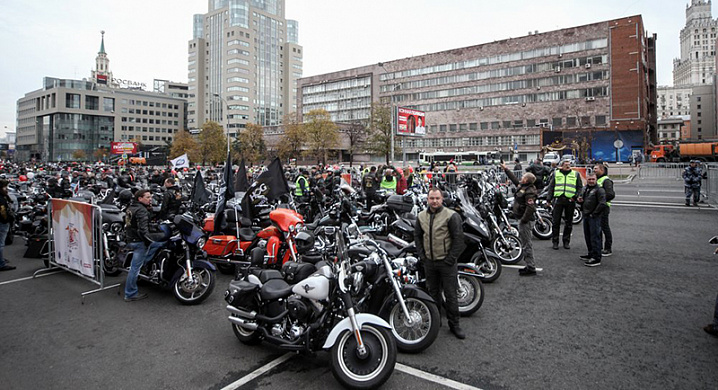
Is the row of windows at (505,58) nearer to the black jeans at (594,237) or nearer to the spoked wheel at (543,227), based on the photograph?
the spoked wheel at (543,227)

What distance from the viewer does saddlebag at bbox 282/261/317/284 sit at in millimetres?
4562

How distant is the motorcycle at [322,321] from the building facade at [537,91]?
180ft

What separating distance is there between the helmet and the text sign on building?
25.0m

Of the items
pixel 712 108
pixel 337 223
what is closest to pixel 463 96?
pixel 337 223

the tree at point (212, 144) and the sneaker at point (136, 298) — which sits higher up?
the tree at point (212, 144)

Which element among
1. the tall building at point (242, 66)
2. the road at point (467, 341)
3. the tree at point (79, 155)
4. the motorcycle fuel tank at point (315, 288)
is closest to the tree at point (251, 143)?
the tall building at point (242, 66)

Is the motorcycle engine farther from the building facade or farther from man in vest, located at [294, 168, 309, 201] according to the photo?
the building facade

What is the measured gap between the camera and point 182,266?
21.1ft

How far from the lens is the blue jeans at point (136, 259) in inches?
252

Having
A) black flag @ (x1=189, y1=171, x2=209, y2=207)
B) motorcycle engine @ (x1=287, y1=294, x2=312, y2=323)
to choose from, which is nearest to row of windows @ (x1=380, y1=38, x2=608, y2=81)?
black flag @ (x1=189, y1=171, x2=209, y2=207)

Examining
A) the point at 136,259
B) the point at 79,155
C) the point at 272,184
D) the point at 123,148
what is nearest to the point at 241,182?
the point at 272,184

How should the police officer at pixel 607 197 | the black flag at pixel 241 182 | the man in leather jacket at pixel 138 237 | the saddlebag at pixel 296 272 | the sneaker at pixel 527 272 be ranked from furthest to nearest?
the black flag at pixel 241 182
the police officer at pixel 607 197
the sneaker at pixel 527 272
the man in leather jacket at pixel 138 237
the saddlebag at pixel 296 272

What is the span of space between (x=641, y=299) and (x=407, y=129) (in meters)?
26.8

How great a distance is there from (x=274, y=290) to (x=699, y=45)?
22356 cm
